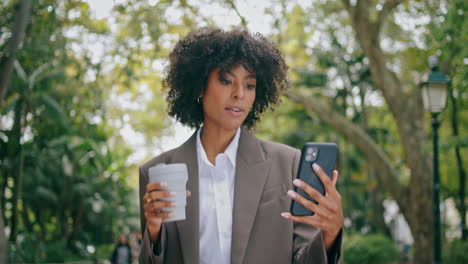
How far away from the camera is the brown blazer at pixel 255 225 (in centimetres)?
219

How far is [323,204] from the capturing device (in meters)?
1.84

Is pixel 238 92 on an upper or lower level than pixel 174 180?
upper

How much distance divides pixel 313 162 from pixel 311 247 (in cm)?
38

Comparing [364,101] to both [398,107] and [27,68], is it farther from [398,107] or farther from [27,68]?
[27,68]

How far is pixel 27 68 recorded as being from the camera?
37.3ft

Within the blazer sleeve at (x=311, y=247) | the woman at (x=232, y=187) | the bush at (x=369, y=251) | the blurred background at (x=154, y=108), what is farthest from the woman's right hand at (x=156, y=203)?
the bush at (x=369, y=251)

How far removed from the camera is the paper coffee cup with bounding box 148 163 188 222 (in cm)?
195

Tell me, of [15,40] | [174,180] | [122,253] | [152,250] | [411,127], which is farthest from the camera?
[411,127]

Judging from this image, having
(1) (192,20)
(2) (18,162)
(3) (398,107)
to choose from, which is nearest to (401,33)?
(3) (398,107)

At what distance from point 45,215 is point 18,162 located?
5107 millimetres

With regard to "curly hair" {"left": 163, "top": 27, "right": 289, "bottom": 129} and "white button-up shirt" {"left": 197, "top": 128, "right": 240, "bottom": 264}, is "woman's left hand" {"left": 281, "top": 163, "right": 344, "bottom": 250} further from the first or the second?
"curly hair" {"left": 163, "top": 27, "right": 289, "bottom": 129}

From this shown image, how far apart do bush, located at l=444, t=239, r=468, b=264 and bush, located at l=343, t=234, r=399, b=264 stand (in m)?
1.64

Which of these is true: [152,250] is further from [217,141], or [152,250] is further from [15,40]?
[15,40]

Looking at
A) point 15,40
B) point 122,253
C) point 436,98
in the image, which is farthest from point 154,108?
point 15,40
